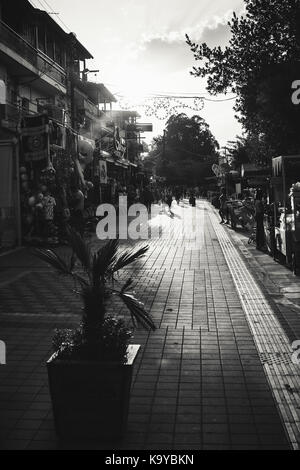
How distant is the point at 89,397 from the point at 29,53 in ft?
61.7

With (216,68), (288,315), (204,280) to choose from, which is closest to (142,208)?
(216,68)

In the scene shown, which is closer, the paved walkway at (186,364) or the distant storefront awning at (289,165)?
the paved walkway at (186,364)

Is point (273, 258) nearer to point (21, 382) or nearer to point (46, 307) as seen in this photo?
point (46, 307)

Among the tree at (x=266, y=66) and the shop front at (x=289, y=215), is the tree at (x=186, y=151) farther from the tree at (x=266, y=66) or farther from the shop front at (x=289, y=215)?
the shop front at (x=289, y=215)

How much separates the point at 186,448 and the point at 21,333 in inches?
157

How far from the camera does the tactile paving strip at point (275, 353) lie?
16.3ft

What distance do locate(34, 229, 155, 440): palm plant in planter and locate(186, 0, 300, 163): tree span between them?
12.5 meters

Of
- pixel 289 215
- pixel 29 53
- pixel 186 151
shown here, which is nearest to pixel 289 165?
pixel 289 215

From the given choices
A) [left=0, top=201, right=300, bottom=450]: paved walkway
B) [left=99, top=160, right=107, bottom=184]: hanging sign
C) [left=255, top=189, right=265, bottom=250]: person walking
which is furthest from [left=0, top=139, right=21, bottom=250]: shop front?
[left=99, top=160, right=107, bottom=184]: hanging sign

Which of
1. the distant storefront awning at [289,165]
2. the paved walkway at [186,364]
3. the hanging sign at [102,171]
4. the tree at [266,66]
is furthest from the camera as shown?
the hanging sign at [102,171]

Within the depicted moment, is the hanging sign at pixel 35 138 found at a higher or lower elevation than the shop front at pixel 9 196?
higher

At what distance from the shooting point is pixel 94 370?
435 cm

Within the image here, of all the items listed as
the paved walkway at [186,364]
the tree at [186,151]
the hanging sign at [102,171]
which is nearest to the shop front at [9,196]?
the paved walkway at [186,364]
